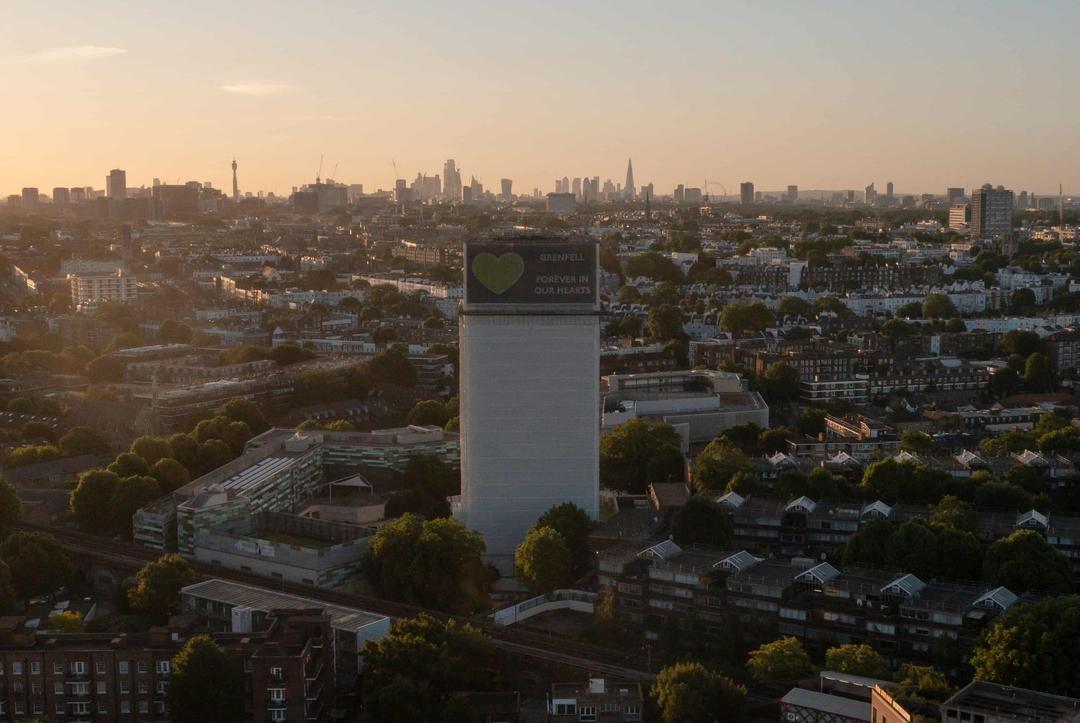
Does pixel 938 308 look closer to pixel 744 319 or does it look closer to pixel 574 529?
pixel 744 319

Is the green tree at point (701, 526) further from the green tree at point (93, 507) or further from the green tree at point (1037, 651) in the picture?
the green tree at point (93, 507)

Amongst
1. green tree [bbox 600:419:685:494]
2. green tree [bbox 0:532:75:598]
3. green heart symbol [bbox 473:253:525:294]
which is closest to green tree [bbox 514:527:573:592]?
green heart symbol [bbox 473:253:525:294]

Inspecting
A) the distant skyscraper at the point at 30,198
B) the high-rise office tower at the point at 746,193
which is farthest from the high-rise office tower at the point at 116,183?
the high-rise office tower at the point at 746,193

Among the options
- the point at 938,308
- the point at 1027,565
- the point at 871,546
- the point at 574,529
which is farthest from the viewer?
the point at 938,308

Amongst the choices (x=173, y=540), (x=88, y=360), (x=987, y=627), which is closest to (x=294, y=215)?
(x=88, y=360)

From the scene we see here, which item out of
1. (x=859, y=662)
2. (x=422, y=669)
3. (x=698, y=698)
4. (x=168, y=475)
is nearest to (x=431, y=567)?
(x=422, y=669)

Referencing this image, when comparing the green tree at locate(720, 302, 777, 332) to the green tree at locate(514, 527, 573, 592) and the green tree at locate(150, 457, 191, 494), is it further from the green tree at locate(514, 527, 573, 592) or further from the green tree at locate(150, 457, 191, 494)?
the green tree at locate(514, 527, 573, 592)

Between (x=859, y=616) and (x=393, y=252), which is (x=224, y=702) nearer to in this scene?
(x=859, y=616)
